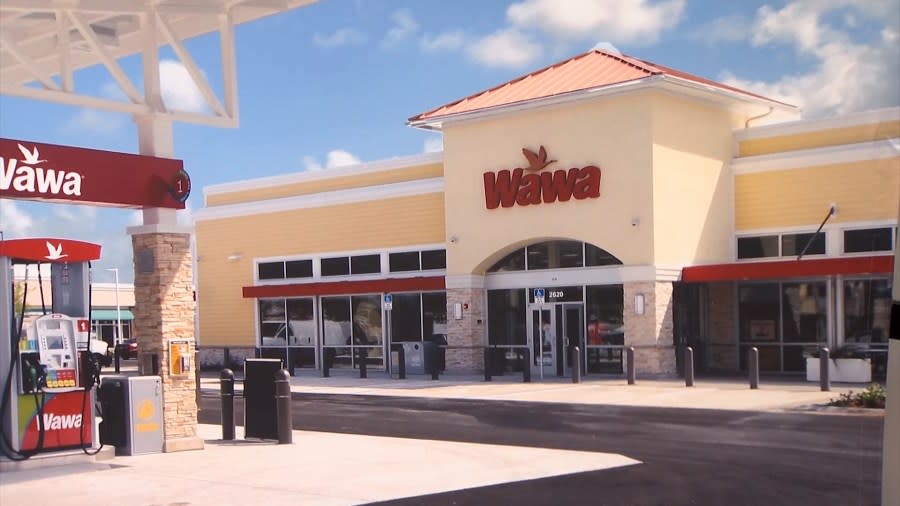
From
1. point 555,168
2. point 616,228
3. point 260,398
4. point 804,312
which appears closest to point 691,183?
point 616,228

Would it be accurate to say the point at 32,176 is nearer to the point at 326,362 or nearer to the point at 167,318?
the point at 167,318

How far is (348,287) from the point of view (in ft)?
107

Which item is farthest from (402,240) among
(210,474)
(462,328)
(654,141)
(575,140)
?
(210,474)

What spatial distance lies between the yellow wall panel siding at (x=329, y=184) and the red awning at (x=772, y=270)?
30.0 feet

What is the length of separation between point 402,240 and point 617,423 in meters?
16.9

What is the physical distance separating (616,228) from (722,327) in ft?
16.1

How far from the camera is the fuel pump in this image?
11.8 m

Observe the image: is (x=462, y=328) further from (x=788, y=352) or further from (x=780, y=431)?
(x=780, y=431)

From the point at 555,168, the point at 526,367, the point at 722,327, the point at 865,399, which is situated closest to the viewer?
the point at 865,399

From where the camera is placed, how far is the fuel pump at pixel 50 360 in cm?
1177

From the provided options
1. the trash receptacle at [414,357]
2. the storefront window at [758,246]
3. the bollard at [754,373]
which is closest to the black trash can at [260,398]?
the bollard at [754,373]

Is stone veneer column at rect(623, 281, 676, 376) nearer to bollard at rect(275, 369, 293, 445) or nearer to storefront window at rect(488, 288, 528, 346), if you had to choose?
storefront window at rect(488, 288, 528, 346)

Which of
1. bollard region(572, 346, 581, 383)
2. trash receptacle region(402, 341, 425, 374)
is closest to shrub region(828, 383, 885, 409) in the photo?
bollard region(572, 346, 581, 383)

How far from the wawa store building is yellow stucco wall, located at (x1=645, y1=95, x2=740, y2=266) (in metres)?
0.06
